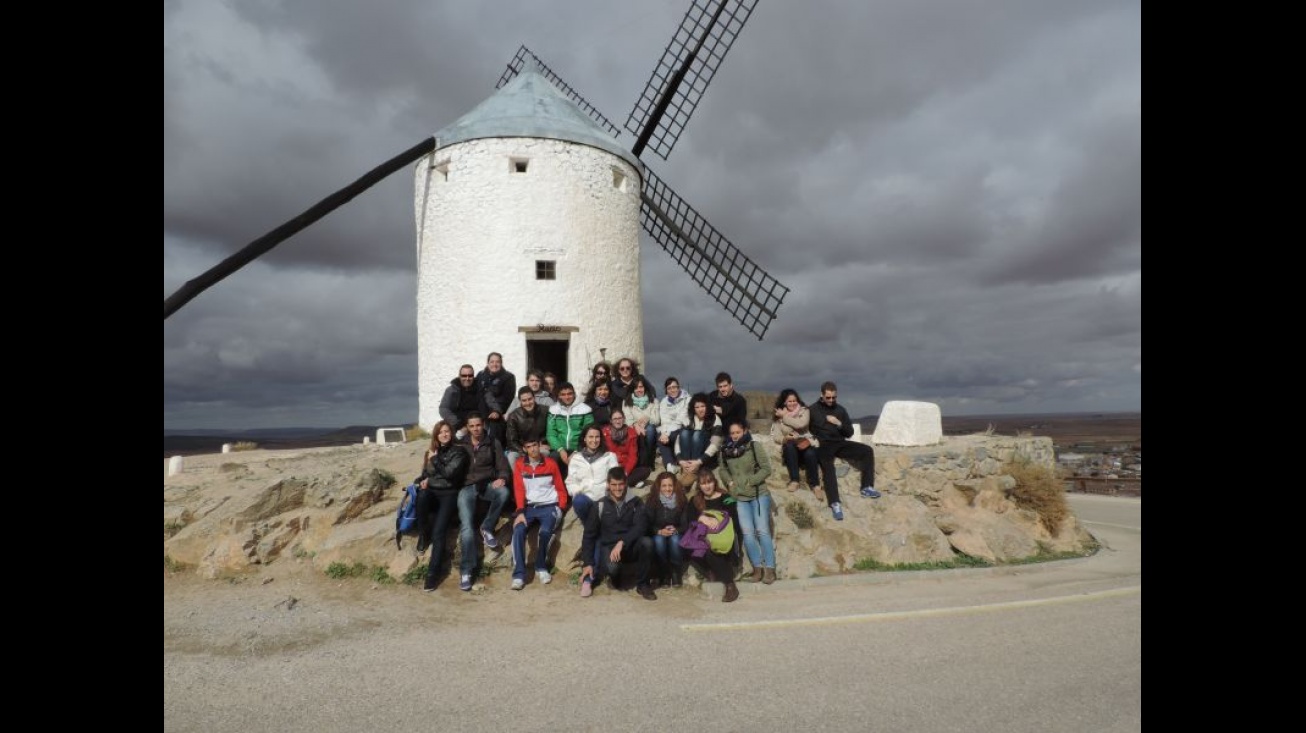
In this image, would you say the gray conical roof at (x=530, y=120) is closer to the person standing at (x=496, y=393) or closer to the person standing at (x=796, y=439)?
the person standing at (x=496, y=393)

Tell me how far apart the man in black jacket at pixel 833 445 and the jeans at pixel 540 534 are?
146 inches

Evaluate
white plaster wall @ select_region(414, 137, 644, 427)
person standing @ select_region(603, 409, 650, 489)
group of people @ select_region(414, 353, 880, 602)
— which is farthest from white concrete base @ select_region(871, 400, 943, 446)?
white plaster wall @ select_region(414, 137, 644, 427)

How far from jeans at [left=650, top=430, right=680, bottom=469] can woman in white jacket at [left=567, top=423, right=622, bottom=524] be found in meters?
1.12

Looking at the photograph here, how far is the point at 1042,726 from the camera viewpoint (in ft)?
11.7

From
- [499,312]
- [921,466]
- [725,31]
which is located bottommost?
[921,466]

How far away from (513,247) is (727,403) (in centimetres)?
587

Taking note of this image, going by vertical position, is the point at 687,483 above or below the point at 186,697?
above

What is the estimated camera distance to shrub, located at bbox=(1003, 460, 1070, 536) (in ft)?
29.8

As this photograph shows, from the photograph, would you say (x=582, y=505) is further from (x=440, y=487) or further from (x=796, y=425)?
(x=796, y=425)

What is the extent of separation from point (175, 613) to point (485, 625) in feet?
11.0

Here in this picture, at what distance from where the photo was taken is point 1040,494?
9133mm

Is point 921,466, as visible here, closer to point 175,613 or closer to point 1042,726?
point 1042,726

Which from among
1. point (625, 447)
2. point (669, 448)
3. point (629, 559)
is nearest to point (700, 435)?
point (669, 448)
